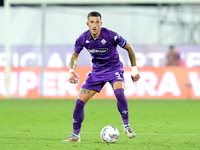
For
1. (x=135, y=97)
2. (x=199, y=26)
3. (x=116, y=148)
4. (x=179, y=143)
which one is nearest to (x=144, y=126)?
(x=179, y=143)

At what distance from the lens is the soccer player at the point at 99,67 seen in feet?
27.6

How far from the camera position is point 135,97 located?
63.8ft

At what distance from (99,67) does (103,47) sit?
368 millimetres

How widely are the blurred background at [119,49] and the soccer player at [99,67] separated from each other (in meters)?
10.6

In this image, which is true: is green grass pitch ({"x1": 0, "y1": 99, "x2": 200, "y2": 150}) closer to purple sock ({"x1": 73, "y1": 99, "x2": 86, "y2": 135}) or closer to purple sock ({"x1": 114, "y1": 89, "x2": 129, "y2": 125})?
purple sock ({"x1": 73, "y1": 99, "x2": 86, "y2": 135})

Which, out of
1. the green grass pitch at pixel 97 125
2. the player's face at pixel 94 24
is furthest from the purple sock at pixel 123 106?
the player's face at pixel 94 24

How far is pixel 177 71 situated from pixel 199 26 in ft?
12.6

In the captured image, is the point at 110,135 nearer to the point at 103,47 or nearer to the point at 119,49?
the point at 103,47

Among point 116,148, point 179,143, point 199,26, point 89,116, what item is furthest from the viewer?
point 199,26

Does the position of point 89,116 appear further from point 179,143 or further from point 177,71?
point 177,71

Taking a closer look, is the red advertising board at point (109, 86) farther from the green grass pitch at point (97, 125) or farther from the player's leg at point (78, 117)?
the player's leg at point (78, 117)

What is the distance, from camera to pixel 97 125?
1142 centimetres

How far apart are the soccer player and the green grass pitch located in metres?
0.44

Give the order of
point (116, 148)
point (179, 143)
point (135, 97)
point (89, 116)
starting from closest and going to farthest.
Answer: point (116, 148)
point (179, 143)
point (89, 116)
point (135, 97)
